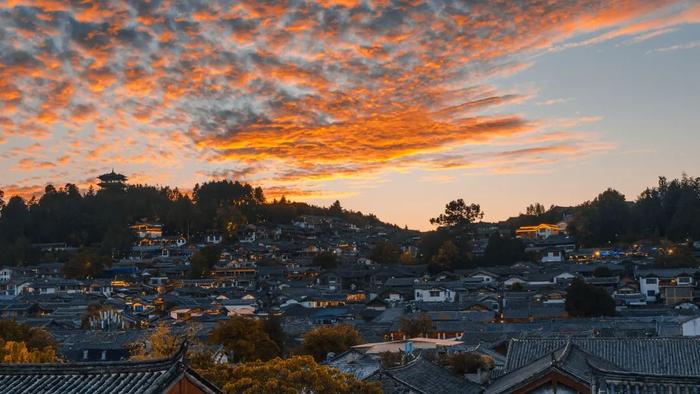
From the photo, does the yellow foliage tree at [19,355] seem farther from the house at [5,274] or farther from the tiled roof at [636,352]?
the house at [5,274]

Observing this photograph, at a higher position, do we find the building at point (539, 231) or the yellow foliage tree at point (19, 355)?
the building at point (539, 231)

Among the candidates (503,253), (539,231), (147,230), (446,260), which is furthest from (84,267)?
(539,231)

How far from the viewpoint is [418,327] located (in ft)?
160

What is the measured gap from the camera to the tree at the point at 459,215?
106 metres

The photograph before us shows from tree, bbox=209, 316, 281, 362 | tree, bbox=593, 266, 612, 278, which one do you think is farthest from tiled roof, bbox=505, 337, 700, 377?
tree, bbox=593, 266, 612, 278

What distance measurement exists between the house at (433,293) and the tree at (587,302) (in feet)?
49.6

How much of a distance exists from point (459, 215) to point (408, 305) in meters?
43.6

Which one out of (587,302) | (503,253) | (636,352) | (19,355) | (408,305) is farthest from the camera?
(503,253)

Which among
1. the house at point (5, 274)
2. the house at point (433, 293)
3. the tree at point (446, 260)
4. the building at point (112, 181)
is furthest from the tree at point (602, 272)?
the building at point (112, 181)

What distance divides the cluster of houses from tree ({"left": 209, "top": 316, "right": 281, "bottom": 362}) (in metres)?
3.36

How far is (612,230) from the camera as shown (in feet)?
312

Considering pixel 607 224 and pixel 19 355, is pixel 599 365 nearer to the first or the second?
pixel 19 355

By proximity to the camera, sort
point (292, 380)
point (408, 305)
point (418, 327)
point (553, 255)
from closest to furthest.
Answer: point (292, 380)
point (418, 327)
point (408, 305)
point (553, 255)

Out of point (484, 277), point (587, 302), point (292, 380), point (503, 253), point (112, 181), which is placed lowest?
point (587, 302)
